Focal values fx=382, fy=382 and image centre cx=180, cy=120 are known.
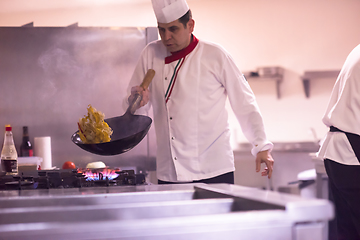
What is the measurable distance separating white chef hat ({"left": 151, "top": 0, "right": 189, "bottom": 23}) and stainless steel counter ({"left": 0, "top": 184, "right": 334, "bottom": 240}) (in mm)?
979

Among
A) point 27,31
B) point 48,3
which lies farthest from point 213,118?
point 48,3

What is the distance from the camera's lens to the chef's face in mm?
1604

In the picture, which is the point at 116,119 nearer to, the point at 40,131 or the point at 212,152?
the point at 212,152

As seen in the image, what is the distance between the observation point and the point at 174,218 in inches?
22.1

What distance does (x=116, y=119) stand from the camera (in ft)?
5.08

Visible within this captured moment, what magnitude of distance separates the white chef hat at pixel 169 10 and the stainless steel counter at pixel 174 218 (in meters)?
0.98

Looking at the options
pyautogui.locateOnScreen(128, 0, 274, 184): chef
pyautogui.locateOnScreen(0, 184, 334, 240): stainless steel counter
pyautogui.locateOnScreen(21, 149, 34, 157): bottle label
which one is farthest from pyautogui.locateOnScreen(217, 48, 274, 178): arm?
pyautogui.locateOnScreen(21, 149, 34, 157): bottle label

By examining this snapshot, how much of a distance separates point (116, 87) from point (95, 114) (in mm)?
907

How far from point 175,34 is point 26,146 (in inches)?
47.9

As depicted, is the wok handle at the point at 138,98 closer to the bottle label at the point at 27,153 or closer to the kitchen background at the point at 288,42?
the bottle label at the point at 27,153

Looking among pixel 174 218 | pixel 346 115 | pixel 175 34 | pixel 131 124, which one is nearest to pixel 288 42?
pixel 346 115

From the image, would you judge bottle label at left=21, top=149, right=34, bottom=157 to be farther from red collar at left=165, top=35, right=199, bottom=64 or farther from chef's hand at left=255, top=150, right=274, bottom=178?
chef's hand at left=255, top=150, right=274, bottom=178

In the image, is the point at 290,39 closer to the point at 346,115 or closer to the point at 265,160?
the point at 346,115

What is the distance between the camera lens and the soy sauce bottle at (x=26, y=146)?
7.36 feet
